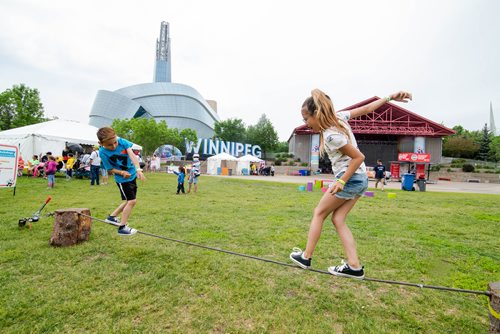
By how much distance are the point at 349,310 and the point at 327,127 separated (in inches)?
72.5

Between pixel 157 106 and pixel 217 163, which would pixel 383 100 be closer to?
pixel 217 163

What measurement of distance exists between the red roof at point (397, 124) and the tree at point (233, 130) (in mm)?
24929

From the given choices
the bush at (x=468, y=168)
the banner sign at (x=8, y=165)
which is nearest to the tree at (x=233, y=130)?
the bush at (x=468, y=168)

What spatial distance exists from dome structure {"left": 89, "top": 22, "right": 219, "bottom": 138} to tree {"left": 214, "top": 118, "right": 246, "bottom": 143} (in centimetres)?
3715

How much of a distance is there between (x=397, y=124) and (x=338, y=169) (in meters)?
41.0

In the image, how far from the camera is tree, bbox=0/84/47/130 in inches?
1296

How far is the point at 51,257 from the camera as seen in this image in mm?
3773

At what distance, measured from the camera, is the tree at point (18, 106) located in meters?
32.9

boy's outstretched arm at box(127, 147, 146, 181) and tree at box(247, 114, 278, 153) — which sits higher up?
tree at box(247, 114, 278, 153)

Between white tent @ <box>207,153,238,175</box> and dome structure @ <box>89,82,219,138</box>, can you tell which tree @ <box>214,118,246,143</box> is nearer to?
white tent @ <box>207,153,238,175</box>

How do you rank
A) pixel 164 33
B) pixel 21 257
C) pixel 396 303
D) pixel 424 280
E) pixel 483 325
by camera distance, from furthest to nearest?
pixel 164 33 → pixel 21 257 → pixel 424 280 → pixel 396 303 → pixel 483 325

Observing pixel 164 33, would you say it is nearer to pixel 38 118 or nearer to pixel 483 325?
pixel 38 118

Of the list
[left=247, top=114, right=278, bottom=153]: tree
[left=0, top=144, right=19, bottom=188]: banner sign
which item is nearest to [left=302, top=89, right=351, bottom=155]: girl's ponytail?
[left=0, top=144, right=19, bottom=188]: banner sign

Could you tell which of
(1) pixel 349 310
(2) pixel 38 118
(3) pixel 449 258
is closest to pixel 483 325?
(1) pixel 349 310
